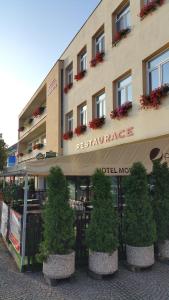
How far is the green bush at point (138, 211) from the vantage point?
7.14 metres

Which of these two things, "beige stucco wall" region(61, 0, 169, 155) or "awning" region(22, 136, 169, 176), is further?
"beige stucco wall" region(61, 0, 169, 155)

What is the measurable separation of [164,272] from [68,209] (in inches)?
103

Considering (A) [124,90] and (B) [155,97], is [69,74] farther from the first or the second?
(B) [155,97]

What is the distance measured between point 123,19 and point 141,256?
9.44 metres

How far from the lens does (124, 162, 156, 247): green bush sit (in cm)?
714

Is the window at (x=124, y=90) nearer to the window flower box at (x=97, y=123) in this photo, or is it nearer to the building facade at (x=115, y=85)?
the building facade at (x=115, y=85)

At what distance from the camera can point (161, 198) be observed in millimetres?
7965

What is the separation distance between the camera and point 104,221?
22.4ft

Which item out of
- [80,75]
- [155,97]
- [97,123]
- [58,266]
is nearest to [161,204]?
[58,266]

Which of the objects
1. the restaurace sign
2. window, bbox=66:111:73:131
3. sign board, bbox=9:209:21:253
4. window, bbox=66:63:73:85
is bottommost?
sign board, bbox=9:209:21:253

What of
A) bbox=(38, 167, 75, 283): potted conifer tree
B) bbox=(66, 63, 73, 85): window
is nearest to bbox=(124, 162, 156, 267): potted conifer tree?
bbox=(38, 167, 75, 283): potted conifer tree

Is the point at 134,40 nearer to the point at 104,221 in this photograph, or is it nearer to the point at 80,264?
the point at 104,221

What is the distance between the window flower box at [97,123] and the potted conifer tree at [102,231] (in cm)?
601

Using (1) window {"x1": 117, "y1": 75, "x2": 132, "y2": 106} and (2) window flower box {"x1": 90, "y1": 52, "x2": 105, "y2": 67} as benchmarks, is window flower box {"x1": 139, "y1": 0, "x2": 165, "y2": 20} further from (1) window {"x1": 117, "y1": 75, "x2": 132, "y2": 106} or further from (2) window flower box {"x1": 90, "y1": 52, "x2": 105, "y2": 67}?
(2) window flower box {"x1": 90, "y1": 52, "x2": 105, "y2": 67}
